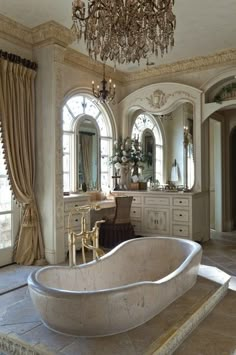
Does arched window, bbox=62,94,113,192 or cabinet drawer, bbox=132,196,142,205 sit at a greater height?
arched window, bbox=62,94,113,192

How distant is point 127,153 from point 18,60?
8.77 feet

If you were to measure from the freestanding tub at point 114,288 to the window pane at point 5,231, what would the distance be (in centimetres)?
175

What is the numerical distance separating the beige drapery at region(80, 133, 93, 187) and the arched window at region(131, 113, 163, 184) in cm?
109

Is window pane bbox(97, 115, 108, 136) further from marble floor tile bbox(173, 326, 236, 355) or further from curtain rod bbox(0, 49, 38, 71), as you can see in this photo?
marble floor tile bbox(173, 326, 236, 355)

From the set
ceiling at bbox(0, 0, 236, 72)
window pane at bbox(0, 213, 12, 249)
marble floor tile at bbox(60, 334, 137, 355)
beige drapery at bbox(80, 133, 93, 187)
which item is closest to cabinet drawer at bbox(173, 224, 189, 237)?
beige drapery at bbox(80, 133, 93, 187)

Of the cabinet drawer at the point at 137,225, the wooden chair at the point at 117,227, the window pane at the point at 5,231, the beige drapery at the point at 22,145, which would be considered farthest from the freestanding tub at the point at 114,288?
the cabinet drawer at the point at 137,225

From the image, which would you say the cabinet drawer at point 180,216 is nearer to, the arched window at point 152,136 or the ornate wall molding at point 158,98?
the arched window at point 152,136

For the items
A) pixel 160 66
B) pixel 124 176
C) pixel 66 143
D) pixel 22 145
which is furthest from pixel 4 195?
pixel 160 66

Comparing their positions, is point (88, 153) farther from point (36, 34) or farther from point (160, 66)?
point (36, 34)

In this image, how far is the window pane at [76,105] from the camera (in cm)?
560

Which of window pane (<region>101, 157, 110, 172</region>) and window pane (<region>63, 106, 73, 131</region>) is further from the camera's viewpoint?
window pane (<region>101, 157, 110, 172</region>)

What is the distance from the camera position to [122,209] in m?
5.34

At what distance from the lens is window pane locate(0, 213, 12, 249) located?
14.2ft

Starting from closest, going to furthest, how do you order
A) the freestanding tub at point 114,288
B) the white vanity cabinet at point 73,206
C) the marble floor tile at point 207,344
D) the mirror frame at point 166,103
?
the freestanding tub at point 114,288, the marble floor tile at point 207,344, the white vanity cabinet at point 73,206, the mirror frame at point 166,103
